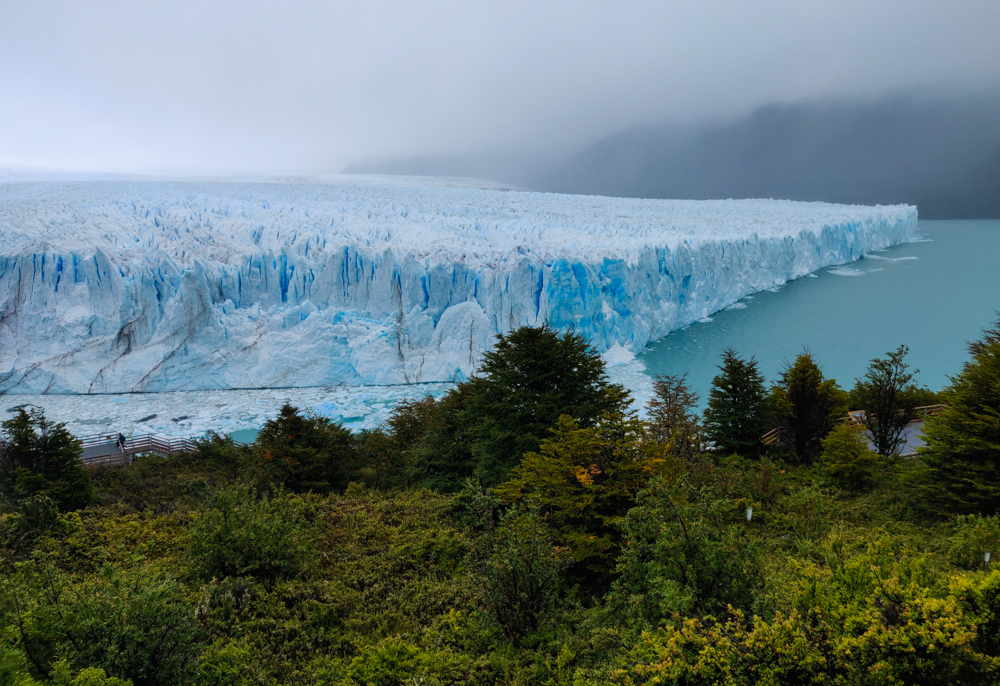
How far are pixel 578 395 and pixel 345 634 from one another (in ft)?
17.1

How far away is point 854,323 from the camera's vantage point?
2128cm

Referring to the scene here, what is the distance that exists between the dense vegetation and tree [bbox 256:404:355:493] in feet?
0.14

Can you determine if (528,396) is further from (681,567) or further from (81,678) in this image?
(81,678)

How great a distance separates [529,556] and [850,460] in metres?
6.58

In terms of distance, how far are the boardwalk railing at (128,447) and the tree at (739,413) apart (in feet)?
39.6

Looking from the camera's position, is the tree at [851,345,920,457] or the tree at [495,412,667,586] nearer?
the tree at [495,412,667,586]

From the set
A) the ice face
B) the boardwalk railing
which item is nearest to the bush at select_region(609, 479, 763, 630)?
the boardwalk railing

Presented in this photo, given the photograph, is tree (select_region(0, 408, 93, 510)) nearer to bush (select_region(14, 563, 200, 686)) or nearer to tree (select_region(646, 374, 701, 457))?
bush (select_region(14, 563, 200, 686))

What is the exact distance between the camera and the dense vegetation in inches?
111

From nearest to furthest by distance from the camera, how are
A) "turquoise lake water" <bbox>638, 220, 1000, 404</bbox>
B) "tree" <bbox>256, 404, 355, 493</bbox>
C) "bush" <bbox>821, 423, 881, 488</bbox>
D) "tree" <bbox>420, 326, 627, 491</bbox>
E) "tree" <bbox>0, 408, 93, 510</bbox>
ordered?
"tree" <bbox>0, 408, 93, 510</bbox> → "bush" <bbox>821, 423, 881, 488</bbox> → "tree" <bbox>420, 326, 627, 491</bbox> → "tree" <bbox>256, 404, 355, 493</bbox> → "turquoise lake water" <bbox>638, 220, 1000, 404</bbox>

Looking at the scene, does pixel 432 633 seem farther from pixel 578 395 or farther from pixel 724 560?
pixel 578 395

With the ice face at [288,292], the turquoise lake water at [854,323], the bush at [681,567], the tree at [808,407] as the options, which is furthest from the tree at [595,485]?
the ice face at [288,292]

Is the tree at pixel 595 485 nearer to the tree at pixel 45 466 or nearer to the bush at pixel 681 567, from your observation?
the bush at pixel 681 567

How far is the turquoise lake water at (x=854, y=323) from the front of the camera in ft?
57.2
